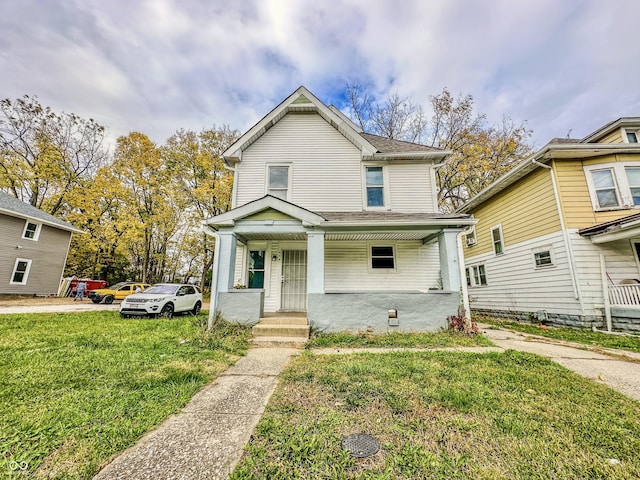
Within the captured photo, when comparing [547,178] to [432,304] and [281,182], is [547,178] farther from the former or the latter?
[281,182]

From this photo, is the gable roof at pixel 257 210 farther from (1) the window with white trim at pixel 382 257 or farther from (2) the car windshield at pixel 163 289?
(2) the car windshield at pixel 163 289

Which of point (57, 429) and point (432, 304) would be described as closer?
point (57, 429)

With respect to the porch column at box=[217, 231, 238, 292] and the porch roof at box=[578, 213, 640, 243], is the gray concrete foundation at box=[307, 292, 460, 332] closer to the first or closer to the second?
the porch column at box=[217, 231, 238, 292]

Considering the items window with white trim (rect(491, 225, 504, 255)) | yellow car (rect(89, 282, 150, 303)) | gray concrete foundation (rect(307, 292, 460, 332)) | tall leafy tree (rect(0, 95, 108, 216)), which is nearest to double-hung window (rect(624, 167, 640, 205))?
window with white trim (rect(491, 225, 504, 255))

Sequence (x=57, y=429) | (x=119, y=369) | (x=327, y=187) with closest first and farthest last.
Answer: (x=57, y=429) → (x=119, y=369) → (x=327, y=187)

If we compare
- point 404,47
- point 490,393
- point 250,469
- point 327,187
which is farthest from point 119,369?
point 404,47

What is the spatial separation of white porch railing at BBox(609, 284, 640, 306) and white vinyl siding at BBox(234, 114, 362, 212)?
8086 mm

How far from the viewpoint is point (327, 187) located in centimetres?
943

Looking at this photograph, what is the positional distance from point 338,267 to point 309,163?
13.5 ft

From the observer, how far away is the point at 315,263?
709 centimetres

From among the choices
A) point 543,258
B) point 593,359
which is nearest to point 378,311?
point 593,359

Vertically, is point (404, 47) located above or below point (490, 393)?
above

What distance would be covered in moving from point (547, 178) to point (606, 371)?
7447 mm

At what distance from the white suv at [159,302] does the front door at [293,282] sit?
4.75 m
